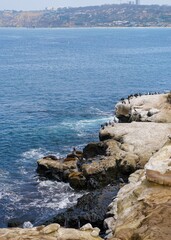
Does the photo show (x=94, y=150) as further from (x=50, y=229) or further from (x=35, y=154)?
(x=50, y=229)

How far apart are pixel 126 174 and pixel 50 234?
25.6 meters

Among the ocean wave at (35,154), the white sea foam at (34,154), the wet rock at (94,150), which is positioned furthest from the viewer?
the white sea foam at (34,154)

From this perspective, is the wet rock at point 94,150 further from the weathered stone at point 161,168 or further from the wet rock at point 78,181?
the weathered stone at point 161,168

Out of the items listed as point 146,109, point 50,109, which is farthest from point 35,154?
point 50,109

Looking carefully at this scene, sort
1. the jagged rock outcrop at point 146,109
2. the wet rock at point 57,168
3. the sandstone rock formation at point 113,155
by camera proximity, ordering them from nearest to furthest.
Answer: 1. the sandstone rock formation at point 113,155
2. the wet rock at point 57,168
3. the jagged rock outcrop at point 146,109

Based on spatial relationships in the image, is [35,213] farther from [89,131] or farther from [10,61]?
[10,61]

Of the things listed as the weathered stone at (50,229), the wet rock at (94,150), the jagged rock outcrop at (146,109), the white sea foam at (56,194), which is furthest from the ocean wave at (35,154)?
the weathered stone at (50,229)

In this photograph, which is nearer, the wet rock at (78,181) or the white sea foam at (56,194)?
the white sea foam at (56,194)

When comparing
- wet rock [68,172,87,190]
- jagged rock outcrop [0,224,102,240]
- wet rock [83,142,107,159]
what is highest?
jagged rock outcrop [0,224,102,240]

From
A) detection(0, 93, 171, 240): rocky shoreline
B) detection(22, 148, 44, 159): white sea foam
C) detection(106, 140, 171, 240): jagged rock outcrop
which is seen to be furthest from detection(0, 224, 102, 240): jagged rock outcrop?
detection(22, 148, 44, 159): white sea foam

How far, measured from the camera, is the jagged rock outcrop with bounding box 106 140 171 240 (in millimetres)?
33125

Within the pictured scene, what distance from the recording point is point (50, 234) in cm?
3531

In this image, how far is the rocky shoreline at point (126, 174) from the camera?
3528 cm

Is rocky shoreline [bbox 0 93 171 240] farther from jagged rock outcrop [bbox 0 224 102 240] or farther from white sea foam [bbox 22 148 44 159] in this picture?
white sea foam [bbox 22 148 44 159]
